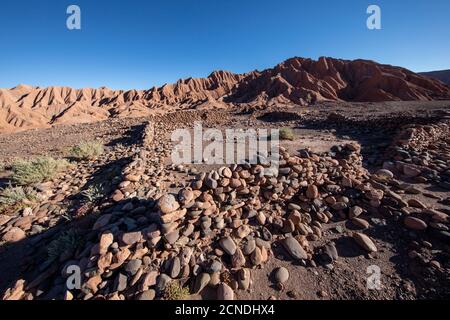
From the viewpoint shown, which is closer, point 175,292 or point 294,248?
point 175,292

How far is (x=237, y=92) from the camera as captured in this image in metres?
57.8

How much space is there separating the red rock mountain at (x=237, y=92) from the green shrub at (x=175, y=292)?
23.3m

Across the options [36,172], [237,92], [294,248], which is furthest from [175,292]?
[237,92]

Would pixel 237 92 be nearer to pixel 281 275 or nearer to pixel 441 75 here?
pixel 281 275

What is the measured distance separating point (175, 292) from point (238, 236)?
1129mm

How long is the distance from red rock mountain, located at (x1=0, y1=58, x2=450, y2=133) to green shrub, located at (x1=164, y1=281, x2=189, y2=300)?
23.3 metres

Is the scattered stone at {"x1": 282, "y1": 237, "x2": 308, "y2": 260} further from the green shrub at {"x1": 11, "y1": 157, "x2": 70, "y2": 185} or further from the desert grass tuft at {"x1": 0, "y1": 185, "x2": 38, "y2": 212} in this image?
the green shrub at {"x1": 11, "y1": 157, "x2": 70, "y2": 185}

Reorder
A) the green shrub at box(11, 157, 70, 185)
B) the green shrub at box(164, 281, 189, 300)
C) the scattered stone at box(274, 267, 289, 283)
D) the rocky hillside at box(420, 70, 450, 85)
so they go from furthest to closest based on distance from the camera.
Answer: the rocky hillside at box(420, 70, 450, 85)
the green shrub at box(11, 157, 70, 185)
the scattered stone at box(274, 267, 289, 283)
the green shrub at box(164, 281, 189, 300)

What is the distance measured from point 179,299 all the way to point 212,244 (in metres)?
0.79

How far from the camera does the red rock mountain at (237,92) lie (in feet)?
111

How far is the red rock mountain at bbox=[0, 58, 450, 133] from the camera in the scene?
111 ft

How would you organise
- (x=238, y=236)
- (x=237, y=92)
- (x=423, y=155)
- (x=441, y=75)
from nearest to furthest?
(x=238, y=236)
(x=423, y=155)
(x=237, y=92)
(x=441, y=75)

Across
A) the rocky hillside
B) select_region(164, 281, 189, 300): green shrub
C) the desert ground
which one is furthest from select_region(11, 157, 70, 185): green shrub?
the rocky hillside
